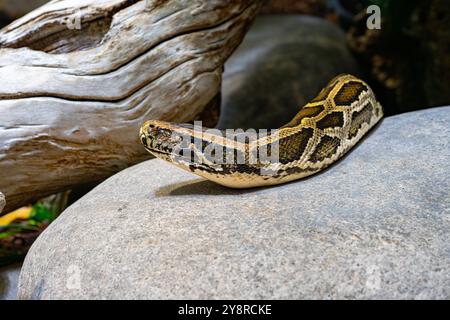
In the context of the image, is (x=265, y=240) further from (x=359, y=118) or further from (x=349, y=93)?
(x=349, y=93)

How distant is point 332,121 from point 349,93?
0.49 m

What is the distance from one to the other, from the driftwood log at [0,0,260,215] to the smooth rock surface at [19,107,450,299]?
62cm

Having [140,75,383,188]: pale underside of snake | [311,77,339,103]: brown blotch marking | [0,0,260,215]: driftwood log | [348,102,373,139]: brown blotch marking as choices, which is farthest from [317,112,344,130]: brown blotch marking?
[0,0,260,215]: driftwood log

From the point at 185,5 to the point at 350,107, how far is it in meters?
1.56

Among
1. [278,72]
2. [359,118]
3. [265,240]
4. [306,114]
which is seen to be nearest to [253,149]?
[306,114]

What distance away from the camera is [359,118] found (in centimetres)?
407

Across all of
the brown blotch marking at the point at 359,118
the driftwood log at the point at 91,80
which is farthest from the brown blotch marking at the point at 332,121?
the driftwood log at the point at 91,80

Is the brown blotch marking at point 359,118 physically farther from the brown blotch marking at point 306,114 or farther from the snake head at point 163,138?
the snake head at point 163,138

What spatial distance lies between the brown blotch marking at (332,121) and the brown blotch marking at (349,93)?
16cm

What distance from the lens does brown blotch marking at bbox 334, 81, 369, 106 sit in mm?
4059

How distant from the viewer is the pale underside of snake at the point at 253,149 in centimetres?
335

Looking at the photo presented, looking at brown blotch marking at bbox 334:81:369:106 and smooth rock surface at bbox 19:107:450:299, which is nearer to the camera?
smooth rock surface at bbox 19:107:450:299

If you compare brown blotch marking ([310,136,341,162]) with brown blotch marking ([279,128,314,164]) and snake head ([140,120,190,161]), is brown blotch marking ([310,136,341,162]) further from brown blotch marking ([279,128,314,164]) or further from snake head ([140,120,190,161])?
snake head ([140,120,190,161])
